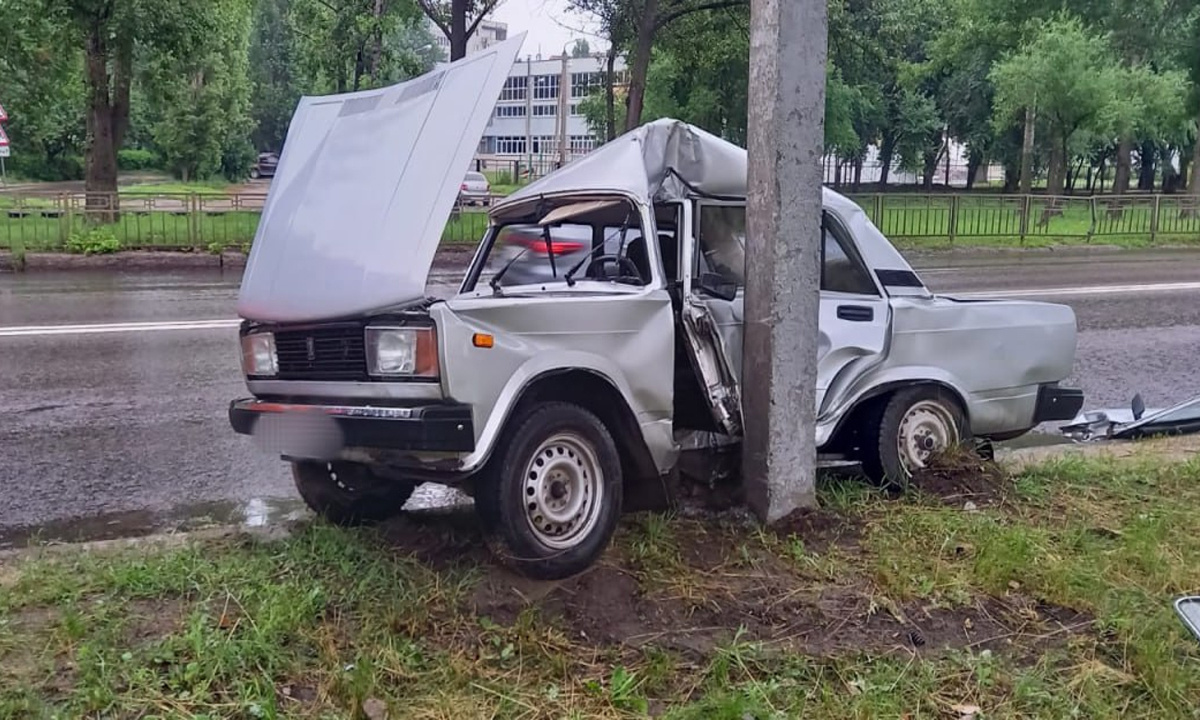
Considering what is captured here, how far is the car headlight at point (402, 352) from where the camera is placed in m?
4.11

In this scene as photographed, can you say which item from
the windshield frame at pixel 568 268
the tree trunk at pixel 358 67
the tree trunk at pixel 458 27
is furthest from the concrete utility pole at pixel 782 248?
the tree trunk at pixel 358 67

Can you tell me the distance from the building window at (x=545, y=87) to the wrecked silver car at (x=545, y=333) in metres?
73.4

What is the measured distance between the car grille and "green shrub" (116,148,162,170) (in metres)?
65.8

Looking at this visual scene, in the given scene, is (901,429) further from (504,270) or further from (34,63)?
(34,63)

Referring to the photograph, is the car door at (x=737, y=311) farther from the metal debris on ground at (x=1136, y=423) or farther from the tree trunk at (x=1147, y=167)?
the tree trunk at (x=1147, y=167)

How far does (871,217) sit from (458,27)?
1024 cm

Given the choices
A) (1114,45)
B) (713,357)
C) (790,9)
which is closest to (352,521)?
(713,357)

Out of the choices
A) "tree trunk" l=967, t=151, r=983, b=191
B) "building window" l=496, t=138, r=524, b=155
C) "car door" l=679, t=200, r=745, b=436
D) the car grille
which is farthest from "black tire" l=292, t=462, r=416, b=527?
"building window" l=496, t=138, r=524, b=155

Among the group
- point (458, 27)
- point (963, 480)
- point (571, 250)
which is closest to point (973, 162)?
point (458, 27)

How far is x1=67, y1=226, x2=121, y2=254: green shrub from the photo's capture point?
18.0 meters

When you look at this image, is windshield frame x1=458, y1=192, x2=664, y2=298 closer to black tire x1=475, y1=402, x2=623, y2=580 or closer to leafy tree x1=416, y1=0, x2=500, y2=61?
black tire x1=475, y1=402, x2=623, y2=580

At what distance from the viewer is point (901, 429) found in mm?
5746

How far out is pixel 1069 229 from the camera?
2502cm

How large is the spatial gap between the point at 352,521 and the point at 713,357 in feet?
6.29
